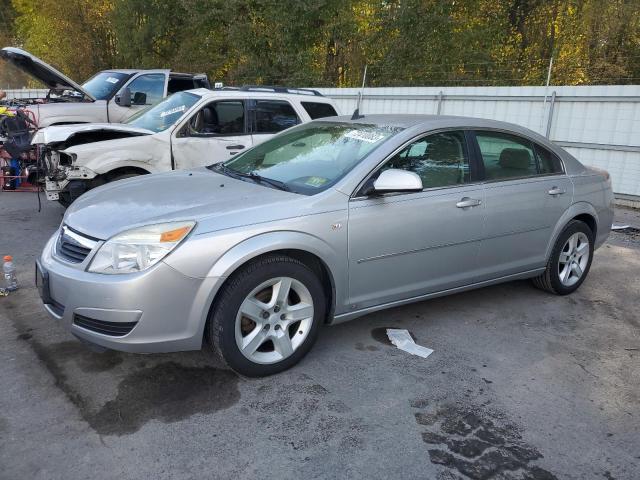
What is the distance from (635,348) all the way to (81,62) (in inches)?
1054

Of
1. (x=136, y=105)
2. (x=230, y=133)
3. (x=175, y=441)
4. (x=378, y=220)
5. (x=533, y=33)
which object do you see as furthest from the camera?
(x=533, y=33)

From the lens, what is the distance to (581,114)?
10.4 meters

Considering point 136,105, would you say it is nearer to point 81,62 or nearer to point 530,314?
point 530,314

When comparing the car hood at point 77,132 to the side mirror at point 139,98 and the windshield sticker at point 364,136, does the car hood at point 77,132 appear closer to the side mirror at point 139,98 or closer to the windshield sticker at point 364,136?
the side mirror at point 139,98

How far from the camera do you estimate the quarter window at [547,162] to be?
472 centimetres

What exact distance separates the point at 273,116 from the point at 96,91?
435 cm

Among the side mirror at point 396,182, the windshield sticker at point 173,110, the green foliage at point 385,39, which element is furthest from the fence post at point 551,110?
the side mirror at point 396,182

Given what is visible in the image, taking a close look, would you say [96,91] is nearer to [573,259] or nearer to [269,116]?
[269,116]

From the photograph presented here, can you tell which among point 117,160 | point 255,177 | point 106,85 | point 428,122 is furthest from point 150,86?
point 428,122

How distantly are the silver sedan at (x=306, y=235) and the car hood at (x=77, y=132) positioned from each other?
8.92ft

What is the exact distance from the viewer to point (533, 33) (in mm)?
19188

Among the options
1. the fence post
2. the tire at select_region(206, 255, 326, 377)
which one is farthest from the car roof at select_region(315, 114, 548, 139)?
the fence post

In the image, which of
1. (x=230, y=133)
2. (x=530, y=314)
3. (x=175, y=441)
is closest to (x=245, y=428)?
(x=175, y=441)

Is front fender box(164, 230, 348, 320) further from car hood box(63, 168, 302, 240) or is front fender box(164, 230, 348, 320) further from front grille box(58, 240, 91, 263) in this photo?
front grille box(58, 240, 91, 263)
